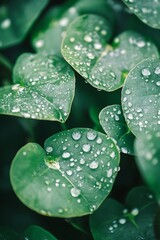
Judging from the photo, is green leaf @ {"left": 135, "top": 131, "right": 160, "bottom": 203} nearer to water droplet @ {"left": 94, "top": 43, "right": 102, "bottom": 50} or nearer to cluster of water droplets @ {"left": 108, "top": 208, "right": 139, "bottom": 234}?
cluster of water droplets @ {"left": 108, "top": 208, "right": 139, "bottom": 234}

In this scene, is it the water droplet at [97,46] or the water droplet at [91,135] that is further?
the water droplet at [97,46]

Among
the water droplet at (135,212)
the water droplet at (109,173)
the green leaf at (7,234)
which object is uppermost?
the water droplet at (109,173)

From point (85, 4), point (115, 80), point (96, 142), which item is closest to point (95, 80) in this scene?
point (115, 80)

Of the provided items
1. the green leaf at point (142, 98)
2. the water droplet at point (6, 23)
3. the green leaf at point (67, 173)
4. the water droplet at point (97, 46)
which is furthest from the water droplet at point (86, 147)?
the water droplet at point (6, 23)

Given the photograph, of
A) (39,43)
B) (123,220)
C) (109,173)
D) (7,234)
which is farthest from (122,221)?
(39,43)

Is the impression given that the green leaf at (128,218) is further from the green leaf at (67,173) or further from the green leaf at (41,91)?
the green leaf at (41,91)

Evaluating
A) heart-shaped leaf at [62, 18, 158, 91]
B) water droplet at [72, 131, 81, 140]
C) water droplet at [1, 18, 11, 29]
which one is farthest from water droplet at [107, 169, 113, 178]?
water droplet at [1, 18, 11, 29]
